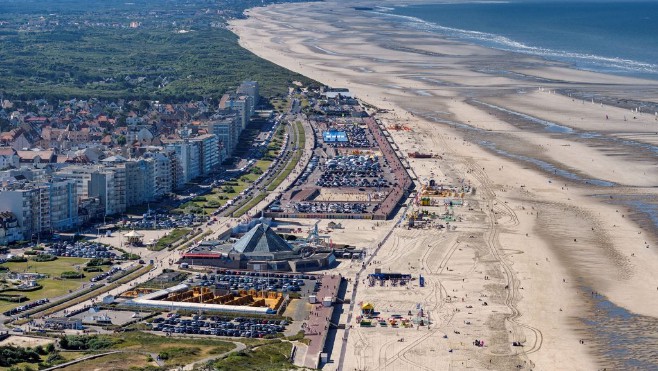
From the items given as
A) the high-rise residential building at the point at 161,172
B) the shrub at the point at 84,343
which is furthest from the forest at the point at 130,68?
Answer: the shrub at the point at 84,343

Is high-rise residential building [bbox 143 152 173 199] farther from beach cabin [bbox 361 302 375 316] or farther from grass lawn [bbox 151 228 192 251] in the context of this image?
beach cabin [bbox 361 302 375 316]

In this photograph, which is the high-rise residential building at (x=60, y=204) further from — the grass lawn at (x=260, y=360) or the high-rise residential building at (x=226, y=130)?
the high-rise residential building at (x=226, y=130)

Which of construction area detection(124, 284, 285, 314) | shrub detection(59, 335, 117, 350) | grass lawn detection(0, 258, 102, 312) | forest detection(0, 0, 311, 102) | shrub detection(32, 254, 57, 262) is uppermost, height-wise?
shrub detection(59, 335, 117, 350)

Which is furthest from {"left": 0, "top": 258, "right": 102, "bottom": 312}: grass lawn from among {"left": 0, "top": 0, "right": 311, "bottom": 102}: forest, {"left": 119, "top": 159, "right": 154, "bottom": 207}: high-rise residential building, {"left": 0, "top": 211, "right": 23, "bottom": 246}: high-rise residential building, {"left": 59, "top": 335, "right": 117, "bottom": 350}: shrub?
{"left": 0, "top": 0, "right": 311, "bottom": 102}: forest

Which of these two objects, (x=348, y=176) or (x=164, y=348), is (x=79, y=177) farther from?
(x=164, y=348)

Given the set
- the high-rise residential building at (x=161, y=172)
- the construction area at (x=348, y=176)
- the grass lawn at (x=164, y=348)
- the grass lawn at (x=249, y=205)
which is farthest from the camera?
the high-rise residential building at (x=161, y=172)

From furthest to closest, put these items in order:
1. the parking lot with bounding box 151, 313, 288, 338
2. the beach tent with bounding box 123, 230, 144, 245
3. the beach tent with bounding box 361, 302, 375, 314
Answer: the beach tent with bounding box 123, 230, 144, 245 < the beach tent with bounding box 361, 302, 375, 314 < the parking lot with bounding box 151, 313, 288, 338
